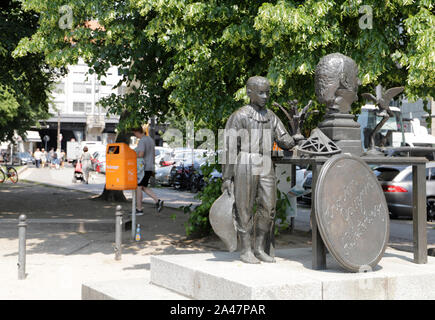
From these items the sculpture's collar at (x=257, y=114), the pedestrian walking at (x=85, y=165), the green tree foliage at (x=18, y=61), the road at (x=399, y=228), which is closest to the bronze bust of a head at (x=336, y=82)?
the sculpture's collar at (x=257, y=114)

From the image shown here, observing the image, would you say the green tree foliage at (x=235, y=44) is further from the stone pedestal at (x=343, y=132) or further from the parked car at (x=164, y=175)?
the parked car at (x=164, y=175)

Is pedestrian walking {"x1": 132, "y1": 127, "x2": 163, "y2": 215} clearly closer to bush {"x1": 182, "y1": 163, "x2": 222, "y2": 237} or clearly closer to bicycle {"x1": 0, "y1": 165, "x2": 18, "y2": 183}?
bush {"x1": 182, "y1": 163, "x2": 222, "y2": 237}

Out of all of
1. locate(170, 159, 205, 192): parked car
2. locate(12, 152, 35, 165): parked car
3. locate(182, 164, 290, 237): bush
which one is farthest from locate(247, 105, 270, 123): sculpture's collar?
locate(12, 152, 35, 165): parked car

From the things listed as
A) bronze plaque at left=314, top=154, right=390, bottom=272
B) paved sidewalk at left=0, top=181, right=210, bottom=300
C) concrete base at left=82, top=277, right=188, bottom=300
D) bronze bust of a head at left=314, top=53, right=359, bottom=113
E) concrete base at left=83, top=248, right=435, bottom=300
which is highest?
bronze bust of a head at left=314, top=53, right=359, bottom=113

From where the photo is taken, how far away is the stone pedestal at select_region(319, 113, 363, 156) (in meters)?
6.13

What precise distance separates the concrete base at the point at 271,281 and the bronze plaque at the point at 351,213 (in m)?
0.19

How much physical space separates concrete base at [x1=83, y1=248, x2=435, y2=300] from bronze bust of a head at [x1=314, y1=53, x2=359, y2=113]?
5.36 ft

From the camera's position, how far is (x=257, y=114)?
6180 mm

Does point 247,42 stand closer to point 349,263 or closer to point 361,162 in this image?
point 361,162

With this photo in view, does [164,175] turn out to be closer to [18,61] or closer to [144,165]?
[18,61]

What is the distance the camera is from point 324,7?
777 centimetres

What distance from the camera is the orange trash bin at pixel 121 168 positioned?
36.6 ft

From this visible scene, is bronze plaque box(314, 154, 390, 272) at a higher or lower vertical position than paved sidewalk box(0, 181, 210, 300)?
higher

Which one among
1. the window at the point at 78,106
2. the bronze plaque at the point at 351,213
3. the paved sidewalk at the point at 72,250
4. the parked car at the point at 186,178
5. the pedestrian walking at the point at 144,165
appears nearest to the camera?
the bronze plaque at the point at 351,213
